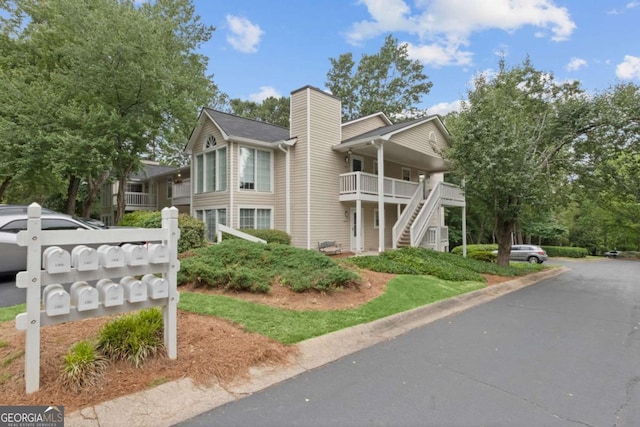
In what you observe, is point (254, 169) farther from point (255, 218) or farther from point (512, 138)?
point (512, 138)

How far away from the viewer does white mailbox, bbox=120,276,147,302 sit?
3369 mm

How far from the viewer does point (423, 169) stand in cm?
2175

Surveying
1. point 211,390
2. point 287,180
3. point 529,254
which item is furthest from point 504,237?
point 211,390

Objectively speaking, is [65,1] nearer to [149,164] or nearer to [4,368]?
[149,164]

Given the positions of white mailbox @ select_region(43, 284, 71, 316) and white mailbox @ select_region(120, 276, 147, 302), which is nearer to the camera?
white mailbox @ select_region(43, 284, 71, 316)

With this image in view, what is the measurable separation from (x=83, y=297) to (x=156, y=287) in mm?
639

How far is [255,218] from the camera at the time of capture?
50.2 feet

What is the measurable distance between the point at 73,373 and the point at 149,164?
92.2 feet

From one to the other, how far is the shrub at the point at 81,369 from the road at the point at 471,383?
40.7 inches

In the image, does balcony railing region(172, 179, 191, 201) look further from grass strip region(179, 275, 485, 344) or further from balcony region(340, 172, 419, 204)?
grass strip region(179, 275, 485, 344)

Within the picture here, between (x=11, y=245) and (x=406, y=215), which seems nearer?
(x=11, y=245)

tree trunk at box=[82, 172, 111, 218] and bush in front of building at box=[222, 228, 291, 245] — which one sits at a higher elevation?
tree trunk at box=[82, 172, 111, 218]

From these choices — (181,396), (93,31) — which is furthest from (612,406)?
(93,31)

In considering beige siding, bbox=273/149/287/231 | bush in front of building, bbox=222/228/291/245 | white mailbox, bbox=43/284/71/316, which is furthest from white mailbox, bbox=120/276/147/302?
beige siding, bbox=273/149/287/231
